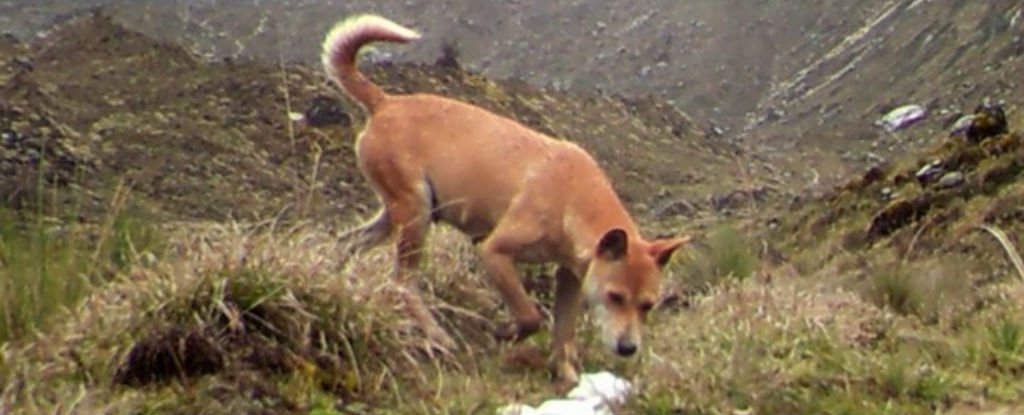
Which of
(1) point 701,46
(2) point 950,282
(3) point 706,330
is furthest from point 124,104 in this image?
(1) point 701,46

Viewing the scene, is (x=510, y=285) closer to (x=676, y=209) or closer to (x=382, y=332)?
(x=382, y=332)

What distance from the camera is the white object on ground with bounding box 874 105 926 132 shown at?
65.0 meters

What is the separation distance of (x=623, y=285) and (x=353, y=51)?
9.13 ft

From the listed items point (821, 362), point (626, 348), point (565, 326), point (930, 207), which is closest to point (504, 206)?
point (565, 326)

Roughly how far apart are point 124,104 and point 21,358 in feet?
105

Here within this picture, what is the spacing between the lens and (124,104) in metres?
39.8

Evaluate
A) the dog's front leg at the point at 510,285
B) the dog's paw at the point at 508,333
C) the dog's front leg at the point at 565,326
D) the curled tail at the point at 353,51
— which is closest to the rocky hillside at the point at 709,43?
the curled tail at the point at 353,51

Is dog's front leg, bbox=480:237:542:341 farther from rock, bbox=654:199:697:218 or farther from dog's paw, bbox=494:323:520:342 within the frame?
rock, bbox=654:199:697:218

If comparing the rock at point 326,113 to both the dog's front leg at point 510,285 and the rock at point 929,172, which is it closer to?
the rock at point 929,172

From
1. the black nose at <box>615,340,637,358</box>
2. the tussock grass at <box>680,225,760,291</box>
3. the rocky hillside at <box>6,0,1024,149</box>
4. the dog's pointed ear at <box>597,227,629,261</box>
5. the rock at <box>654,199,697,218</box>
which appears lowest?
the rocky hillside at <box>6,0,1024,149</box>

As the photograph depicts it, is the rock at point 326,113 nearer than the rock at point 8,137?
No

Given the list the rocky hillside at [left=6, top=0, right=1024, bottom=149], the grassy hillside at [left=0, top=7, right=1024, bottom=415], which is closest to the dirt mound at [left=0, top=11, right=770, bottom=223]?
the grassy hillside at [left=0, top=7, right=1024, bottom=415]

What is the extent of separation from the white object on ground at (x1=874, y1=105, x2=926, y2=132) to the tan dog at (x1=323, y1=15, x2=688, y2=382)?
52045 millimetres

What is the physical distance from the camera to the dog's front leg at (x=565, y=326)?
974 centimetres
